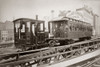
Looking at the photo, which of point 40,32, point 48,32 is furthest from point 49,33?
point 40,32

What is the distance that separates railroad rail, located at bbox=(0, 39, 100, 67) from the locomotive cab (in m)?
0.22

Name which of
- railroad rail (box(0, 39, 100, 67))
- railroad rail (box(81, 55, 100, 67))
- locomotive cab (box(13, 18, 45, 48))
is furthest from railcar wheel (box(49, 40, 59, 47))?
railroad rail (box(81, 55, 100, 67))

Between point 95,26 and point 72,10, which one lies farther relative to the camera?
point 95,26

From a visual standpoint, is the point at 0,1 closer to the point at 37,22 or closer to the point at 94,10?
the point at 37,22

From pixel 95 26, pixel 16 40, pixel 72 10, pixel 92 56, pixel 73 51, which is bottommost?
pixel 92 56

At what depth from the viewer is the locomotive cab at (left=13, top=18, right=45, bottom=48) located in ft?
9.43

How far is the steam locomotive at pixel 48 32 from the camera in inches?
115

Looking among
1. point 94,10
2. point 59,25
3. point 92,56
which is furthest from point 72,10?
point 92,56

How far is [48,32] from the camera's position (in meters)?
3.33

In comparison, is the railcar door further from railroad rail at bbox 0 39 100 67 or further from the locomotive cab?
railroad rail at bbox 0 39 100 67

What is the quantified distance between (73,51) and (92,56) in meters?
1.13

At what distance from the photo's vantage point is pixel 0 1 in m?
2.63

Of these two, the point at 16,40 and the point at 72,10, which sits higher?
the point at 72,10

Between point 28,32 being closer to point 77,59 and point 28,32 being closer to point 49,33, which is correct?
point 49,33
